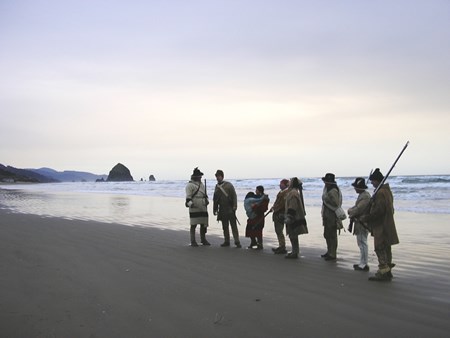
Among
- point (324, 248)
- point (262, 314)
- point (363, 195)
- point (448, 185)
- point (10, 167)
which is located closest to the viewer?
point (262, 314)

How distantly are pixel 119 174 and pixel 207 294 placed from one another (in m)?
145

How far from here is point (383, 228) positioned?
21.0 ft

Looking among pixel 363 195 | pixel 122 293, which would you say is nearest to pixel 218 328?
pixel 122 293

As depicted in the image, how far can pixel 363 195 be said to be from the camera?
709cm

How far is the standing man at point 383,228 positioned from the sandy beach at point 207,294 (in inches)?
10.4

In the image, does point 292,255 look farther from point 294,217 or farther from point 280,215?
point 280,215

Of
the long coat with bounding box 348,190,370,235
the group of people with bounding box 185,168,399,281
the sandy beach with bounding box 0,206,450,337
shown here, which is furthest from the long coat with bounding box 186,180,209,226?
the long coat with bounding box 348,190,370,235

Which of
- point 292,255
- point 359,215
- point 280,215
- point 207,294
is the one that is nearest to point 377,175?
point 359,215

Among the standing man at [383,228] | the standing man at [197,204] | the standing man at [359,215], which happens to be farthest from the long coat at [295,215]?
the standing man at [197,204]

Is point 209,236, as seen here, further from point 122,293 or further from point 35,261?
point 122,293

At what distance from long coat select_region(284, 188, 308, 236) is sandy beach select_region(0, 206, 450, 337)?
58 cm

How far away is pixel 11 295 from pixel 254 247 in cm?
567

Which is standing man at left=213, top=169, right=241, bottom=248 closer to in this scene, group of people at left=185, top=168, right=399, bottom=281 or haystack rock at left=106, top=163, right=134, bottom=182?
A: group of people at left=185, top=168, right=399, bottom=281

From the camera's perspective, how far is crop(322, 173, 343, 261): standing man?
26.4ft
